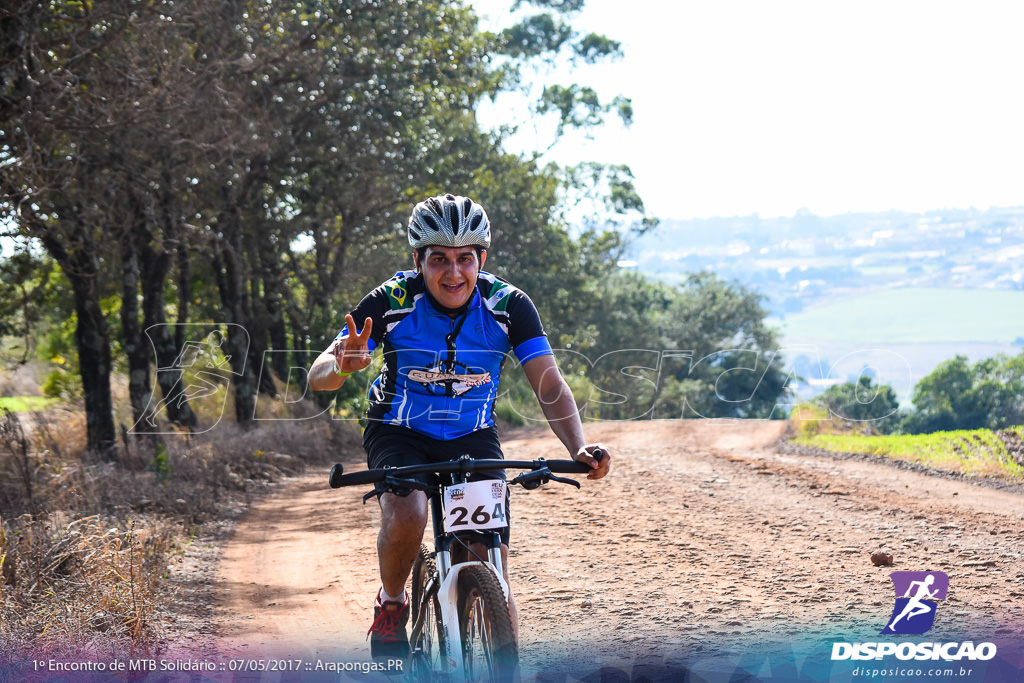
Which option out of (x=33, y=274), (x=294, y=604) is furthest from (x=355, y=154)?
(x=294, y=604)

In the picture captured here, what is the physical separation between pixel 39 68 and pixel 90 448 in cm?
581

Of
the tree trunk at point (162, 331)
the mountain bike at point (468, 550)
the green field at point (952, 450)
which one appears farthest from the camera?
the tree trunk at point (162, 331)

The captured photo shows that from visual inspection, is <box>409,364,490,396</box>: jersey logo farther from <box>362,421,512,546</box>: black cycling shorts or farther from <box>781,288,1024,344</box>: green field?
<box>781,288,1024,344</box>: green field

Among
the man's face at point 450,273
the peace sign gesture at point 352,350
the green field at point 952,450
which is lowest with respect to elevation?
the green field at point 952,450

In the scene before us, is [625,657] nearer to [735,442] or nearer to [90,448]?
[90,448]

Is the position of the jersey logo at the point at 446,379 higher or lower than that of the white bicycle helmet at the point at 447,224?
lower

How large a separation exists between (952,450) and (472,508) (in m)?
10.3

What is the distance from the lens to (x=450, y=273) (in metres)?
4.14

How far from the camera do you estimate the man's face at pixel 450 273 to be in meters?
4.14

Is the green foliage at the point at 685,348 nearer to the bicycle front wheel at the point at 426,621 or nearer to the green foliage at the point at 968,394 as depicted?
the green foliage at the point at 968,394

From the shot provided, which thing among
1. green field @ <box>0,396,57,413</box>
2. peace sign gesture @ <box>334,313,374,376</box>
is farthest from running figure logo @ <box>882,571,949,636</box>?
green field @ <box>0,396,57,413</box>

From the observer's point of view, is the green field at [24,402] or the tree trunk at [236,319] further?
the green field at [24,402]

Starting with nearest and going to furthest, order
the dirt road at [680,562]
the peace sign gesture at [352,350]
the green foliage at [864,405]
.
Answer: the peace sign gesture at [352,350], the dirt road at [680,562], the green foliage at [864,405]

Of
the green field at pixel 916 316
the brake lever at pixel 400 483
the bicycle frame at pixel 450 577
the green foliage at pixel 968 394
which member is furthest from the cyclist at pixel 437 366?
the green field at pixel 916 316
